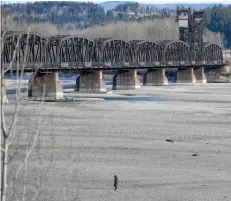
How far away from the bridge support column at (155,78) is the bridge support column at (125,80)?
862cm

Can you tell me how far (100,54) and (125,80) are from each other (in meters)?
5.98

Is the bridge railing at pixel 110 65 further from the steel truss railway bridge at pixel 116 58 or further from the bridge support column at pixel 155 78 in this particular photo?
the bridge support column at pixel 155 78

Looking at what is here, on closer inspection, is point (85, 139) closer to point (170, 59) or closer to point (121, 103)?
point (121, 103)

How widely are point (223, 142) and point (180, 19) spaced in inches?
3704

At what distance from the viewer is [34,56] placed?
81000 millimetres

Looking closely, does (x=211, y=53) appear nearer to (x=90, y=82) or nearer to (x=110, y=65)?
(x=110, y=65)

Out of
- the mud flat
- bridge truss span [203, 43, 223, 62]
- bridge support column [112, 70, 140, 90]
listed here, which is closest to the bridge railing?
bridge support column [112, 70, 140, 90]

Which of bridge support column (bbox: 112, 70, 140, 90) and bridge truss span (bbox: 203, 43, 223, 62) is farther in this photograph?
bridge truss span (bbox: 203, 43, 223, 62)

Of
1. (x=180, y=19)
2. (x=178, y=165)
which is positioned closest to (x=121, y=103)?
(x=178, y=165)

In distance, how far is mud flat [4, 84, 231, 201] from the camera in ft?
82.5

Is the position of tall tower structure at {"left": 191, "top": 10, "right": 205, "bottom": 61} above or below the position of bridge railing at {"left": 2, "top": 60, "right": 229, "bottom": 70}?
above

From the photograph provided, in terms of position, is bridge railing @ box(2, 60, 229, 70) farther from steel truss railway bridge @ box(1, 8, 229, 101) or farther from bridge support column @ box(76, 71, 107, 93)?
bridge support column @ box(76, 71, 107, 93)

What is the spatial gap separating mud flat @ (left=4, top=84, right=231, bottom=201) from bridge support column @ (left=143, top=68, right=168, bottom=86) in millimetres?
47097

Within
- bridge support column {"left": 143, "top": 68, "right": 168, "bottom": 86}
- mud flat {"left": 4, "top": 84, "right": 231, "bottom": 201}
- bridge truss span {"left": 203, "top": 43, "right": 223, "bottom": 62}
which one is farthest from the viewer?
bridge truss span {"left": 203, "top": 43, "right": 223, "bottom": 62}
